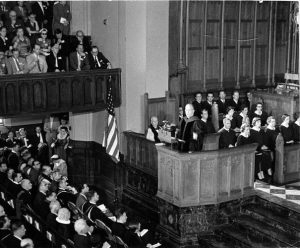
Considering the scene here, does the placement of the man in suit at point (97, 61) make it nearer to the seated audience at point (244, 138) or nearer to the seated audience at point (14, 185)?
the seated audience at point (14, 185)

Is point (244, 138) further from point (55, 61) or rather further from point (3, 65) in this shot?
→ point (3, 65)

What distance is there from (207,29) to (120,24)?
9.52 feet

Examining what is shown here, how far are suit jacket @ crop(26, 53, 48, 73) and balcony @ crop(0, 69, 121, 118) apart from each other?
0.15 metres

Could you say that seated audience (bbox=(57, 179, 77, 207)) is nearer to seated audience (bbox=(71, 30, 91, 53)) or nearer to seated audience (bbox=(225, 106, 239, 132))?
seated audience (bbox=(71, 30, 91, 53))

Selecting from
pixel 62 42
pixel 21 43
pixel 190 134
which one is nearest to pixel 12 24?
pixel 21 43

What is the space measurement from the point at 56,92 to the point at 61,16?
8.04 feet

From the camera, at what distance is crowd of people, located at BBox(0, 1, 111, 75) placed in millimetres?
14086

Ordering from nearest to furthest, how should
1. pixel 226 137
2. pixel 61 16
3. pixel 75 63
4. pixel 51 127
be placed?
1. pixel 226 137
2. pixel 75 63
3. pixel 61 16
4. pixel 51 127

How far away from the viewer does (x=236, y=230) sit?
11789mm

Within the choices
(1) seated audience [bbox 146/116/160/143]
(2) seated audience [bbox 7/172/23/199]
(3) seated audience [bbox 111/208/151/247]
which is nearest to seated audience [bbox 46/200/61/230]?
(3) seated audience [bbox 111/208/151/247]

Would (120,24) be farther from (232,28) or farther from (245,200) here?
(245,200)

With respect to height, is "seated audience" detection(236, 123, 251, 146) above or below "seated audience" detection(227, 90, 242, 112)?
below

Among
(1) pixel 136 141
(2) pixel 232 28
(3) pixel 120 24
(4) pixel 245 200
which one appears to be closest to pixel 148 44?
(3) pixel 120 24

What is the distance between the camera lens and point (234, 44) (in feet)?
58.0
